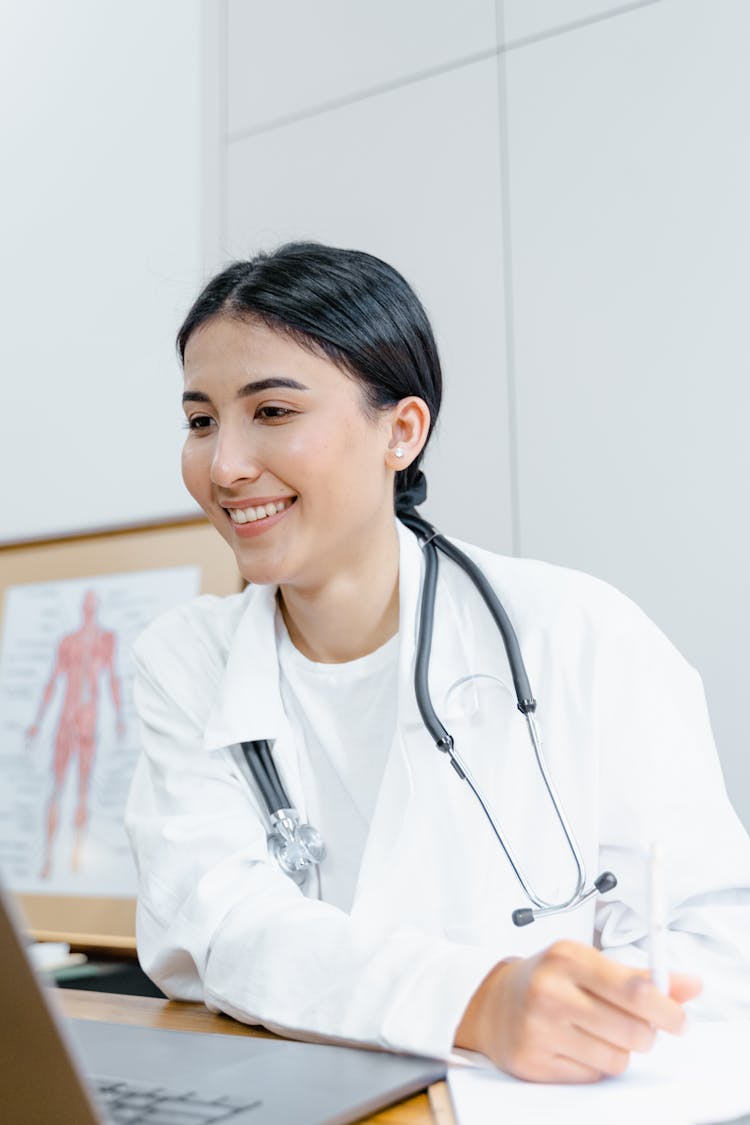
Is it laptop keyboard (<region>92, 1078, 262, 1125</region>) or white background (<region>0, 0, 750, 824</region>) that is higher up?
white background (<region>0, 0, 750, 824</region>)

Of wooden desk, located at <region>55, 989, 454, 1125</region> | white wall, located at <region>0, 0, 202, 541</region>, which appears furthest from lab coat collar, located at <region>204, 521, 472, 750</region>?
white wall, located at <region>0, 0, 202, 541</region>

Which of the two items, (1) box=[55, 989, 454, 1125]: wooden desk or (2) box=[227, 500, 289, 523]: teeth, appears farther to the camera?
(2) box=[227, 500, 289, 523]: teeth

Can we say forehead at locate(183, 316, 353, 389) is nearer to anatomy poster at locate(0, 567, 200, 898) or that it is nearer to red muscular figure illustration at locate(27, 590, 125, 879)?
anatomy poster at locate(0, 567, 200, 898)

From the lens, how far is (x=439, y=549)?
136 cm

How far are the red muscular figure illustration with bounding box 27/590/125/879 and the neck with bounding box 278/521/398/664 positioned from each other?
0.73 m

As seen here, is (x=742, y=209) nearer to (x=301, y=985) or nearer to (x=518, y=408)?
(x=518, y=408)

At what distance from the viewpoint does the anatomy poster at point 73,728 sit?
6.39 feet

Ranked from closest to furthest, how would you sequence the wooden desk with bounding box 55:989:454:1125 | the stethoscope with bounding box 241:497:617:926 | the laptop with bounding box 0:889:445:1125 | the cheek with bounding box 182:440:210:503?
the laptop with bounding box 0:889:445:1125, the wooden desk with bounding box 55:989:454:1125, the stethoscope with bounding box 241:497:617:926, the cheek with bounding box 182:440:210:503

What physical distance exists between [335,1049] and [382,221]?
1377 millimetres

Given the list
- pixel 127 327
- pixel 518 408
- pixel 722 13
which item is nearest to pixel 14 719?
pixel 127 327

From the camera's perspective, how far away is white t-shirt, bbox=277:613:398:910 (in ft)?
4.07

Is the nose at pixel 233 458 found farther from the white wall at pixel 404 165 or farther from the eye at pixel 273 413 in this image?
the white wall at pixel 404 165

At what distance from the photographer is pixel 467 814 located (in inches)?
45.1

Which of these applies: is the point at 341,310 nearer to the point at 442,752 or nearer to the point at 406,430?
the point at 406,430
